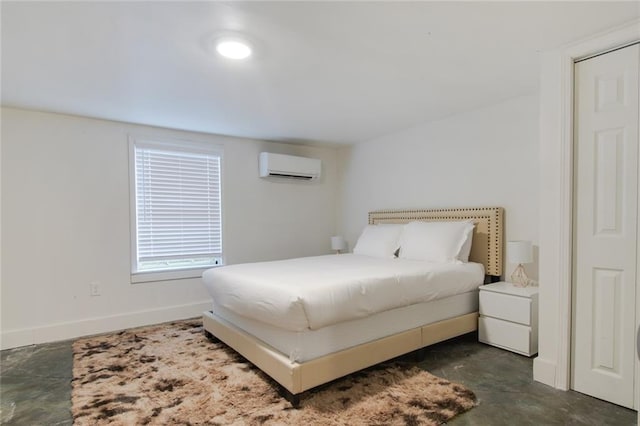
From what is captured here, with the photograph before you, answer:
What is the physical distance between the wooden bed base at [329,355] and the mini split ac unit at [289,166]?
2171mm

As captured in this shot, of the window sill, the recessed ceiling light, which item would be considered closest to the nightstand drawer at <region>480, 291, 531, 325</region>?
the recessed ceiling light

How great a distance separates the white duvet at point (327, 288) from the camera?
6.72ft

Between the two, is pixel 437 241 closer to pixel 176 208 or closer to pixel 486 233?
pixel 486 233

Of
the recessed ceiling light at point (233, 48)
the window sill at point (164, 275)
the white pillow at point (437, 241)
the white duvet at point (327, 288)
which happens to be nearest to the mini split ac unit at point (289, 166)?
the window sill at point (164, 275)

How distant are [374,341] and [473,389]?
2.30 ft

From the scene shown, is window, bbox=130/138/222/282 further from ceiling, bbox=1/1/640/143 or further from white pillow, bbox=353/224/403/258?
white pillow, bbox=353/224/403/258

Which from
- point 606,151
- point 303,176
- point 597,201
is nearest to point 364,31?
point 606,151

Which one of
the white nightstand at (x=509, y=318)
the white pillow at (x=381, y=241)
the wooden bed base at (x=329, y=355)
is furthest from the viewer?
the white pillow at (x=381, y=241)

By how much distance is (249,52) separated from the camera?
7.30ft

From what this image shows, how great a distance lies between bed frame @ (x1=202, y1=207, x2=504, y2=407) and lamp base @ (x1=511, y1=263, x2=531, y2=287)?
184 millimetres

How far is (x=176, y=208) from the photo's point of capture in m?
4.11

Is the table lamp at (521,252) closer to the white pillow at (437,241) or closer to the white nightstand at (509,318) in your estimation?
the white nightstand at (509,318)

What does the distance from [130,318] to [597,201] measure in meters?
4.34

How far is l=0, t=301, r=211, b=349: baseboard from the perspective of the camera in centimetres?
317
